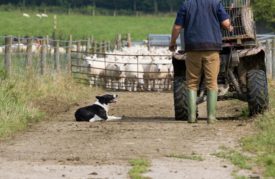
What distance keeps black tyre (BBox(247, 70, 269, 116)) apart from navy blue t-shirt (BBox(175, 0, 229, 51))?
120 cm

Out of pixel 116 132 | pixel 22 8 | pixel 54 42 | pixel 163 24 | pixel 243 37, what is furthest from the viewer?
pixel 22 8

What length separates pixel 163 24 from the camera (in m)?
90.2

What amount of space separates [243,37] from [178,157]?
5.42m

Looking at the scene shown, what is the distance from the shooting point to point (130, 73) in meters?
27.5

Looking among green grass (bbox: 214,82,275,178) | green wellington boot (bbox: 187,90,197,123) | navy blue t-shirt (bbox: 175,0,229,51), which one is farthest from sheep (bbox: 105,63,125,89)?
green grass (bbox: 214,82,275,178)

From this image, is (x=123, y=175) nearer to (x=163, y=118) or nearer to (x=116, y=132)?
(x=116, y=132)

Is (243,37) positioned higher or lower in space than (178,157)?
higher

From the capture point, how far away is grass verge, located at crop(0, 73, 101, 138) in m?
13.8

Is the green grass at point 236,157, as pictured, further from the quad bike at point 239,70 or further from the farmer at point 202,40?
the quad bike at point 239,70

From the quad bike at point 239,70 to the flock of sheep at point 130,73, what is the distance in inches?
433

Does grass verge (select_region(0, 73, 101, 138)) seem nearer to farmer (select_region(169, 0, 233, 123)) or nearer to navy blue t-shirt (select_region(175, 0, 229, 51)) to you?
farmer (select_region(169, 0, 233, 123))

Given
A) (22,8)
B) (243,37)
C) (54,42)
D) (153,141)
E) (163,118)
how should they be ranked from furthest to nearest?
1. (22,8)
2. (54,42)
3. (163,118)
4. (243,37)
5. (153,141)

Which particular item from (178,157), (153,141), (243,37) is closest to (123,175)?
(178,157)

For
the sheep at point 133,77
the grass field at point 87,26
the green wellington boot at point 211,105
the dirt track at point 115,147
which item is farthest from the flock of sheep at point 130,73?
the grass field at point 87,26
